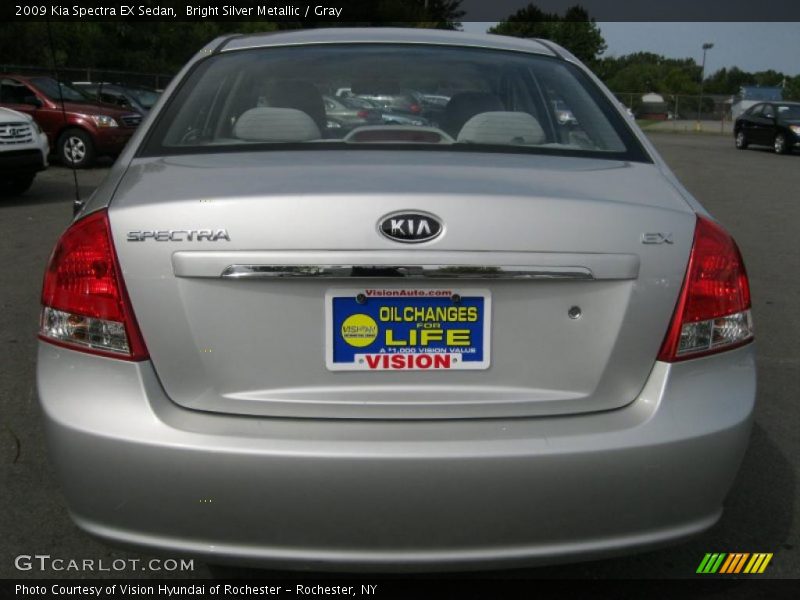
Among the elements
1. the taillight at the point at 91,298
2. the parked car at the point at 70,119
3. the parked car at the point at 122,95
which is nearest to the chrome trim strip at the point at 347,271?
the taillight at the point at 91,298

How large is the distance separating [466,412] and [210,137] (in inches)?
55.0

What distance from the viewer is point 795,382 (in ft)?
16.4

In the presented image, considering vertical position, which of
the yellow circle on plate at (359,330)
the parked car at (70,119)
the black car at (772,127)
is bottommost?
the black car at (772,127)

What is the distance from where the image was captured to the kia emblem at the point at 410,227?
87.2 inches

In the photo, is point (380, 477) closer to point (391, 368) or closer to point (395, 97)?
point (391, 368)

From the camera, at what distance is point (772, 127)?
26.8 m

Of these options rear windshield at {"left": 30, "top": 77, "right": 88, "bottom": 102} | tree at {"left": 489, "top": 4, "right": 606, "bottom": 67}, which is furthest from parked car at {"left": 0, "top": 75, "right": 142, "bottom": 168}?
tree at {"left": 489, "top": 4, "right": 606, "bottom": 67}

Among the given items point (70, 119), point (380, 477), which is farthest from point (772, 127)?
point (380, 477)

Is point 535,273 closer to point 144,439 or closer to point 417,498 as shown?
point 417,498

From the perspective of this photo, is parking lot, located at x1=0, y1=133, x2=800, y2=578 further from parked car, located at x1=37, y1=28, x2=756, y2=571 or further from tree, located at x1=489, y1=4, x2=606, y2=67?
tree, located at x1=489, y1=4, x2=606, y2=67

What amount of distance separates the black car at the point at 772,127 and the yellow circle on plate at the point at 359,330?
25990mm

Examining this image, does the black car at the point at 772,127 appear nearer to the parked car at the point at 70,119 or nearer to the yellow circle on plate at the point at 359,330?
the parked car at the point at 70,119

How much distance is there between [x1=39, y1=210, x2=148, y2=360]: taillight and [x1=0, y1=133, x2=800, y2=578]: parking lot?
1.73 feet

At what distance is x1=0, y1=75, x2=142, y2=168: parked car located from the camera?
635 inches
